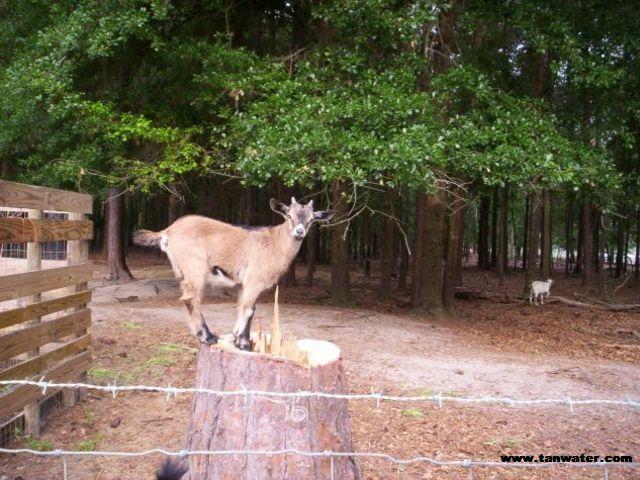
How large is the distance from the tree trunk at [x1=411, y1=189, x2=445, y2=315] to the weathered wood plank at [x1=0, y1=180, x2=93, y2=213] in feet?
27.3

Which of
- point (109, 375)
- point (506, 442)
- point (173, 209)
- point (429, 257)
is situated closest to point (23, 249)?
point (109, 375)

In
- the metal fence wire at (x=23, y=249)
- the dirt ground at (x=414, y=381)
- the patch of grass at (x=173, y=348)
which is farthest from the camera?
the patch of grass at (x=173, y=348)

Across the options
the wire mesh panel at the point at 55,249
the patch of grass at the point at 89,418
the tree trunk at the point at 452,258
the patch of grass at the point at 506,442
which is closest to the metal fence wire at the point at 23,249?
the wire mesh panel at the point at 55,249

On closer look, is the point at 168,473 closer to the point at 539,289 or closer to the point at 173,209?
the point at 539,289

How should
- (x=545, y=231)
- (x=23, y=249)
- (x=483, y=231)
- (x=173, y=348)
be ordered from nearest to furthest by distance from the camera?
(x=23, y=249) → (x=173, y=348) → (x=545, y=231) → (x=483, y=231)

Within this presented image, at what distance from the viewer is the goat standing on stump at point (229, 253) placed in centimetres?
521

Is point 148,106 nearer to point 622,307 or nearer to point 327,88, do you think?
point 327,88

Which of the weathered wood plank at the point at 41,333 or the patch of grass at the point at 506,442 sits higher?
the weathered wood plank at the point at 41,333

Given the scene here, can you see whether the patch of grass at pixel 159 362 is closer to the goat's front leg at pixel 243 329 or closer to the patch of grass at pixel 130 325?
the patch of grass at pixel 130 325

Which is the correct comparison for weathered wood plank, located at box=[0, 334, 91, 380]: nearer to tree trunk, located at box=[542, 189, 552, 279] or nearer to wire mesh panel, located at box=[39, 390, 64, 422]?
wire mesh panel, located at box=[39, 390, 64, 422]

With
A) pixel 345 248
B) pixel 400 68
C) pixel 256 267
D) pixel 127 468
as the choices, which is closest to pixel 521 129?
pixel 400 68

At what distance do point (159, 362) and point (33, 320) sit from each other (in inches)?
96.4

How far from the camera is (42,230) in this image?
5.62 m

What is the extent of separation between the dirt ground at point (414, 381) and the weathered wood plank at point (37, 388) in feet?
1.35
